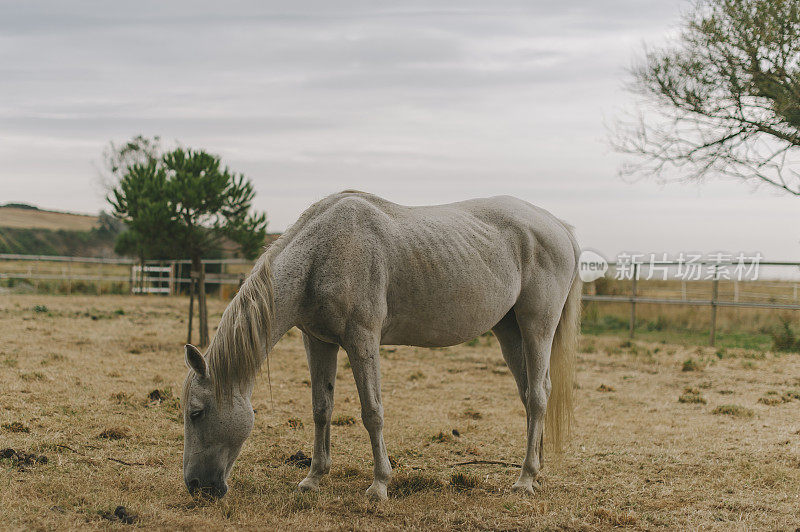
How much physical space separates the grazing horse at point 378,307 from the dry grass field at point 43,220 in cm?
5868

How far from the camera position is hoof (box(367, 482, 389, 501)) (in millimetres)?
3556

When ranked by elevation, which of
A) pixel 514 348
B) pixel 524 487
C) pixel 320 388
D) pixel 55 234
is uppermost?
pixel 55 234

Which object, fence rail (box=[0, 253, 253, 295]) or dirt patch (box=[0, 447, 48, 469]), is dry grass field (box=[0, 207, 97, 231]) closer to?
fence rail (box=[0, 253, 253, 295])

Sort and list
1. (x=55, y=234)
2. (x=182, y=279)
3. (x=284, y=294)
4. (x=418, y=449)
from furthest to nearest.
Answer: (x=55, y=234) < (x=182, y=279) < (x=418, y=449) < (x=284, y=294)

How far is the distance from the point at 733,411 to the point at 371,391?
15.5 feet

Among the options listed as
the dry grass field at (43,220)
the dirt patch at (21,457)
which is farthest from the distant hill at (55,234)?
the dirt patch at (21,457)

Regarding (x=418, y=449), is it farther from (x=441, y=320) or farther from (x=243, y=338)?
(x=243, y=338)

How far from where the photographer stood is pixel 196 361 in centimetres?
320

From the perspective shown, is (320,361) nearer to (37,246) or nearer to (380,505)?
(380,505)

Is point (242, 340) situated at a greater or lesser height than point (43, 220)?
lesser

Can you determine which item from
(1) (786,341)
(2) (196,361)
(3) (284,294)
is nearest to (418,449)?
(3) (284,294)

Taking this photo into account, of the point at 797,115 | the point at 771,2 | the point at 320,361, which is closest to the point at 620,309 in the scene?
the point at 797,115

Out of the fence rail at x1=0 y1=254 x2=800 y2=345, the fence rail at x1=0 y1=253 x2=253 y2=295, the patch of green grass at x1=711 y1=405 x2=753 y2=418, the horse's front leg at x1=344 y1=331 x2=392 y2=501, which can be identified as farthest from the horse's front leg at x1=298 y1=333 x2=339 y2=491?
the fence rail at x1=0 y1=253 x2=253 y2=295

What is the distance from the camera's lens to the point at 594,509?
3543 millimetres
